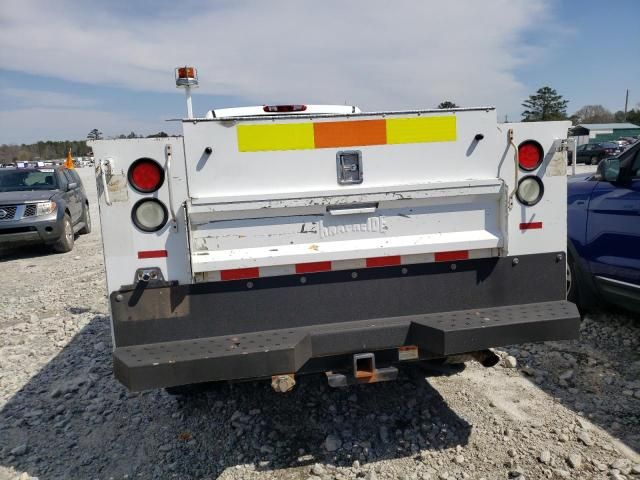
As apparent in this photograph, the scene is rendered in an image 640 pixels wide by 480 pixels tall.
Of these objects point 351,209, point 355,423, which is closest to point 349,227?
point 351,209

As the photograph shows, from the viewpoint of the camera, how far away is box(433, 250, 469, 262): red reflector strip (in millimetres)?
3098

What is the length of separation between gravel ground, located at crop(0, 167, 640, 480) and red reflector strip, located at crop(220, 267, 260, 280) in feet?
3.86

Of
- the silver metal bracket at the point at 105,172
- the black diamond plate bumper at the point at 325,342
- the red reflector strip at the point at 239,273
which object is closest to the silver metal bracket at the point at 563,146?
the black diamond plate bumper at the point at 325,342

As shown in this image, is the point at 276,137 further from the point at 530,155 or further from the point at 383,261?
the point at 530,155

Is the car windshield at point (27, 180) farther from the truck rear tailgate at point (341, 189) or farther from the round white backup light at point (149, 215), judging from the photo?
the truck rear tailgate at point (341, 189)

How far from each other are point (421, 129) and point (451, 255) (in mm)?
732

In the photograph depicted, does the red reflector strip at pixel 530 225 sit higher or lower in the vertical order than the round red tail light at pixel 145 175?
lower

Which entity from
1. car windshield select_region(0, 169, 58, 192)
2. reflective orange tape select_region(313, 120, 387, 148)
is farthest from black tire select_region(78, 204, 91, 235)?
reflective orange tape select_region(313, 120, 387, 148)

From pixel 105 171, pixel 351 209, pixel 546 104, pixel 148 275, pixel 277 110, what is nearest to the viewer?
pixel 105 171

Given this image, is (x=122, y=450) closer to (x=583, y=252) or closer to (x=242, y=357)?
(x=242, y=357)

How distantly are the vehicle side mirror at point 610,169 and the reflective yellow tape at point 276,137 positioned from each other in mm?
3004

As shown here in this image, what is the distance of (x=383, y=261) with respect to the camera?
305 cm

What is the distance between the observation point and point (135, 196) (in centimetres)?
284

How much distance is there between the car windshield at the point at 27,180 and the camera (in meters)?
11.3
